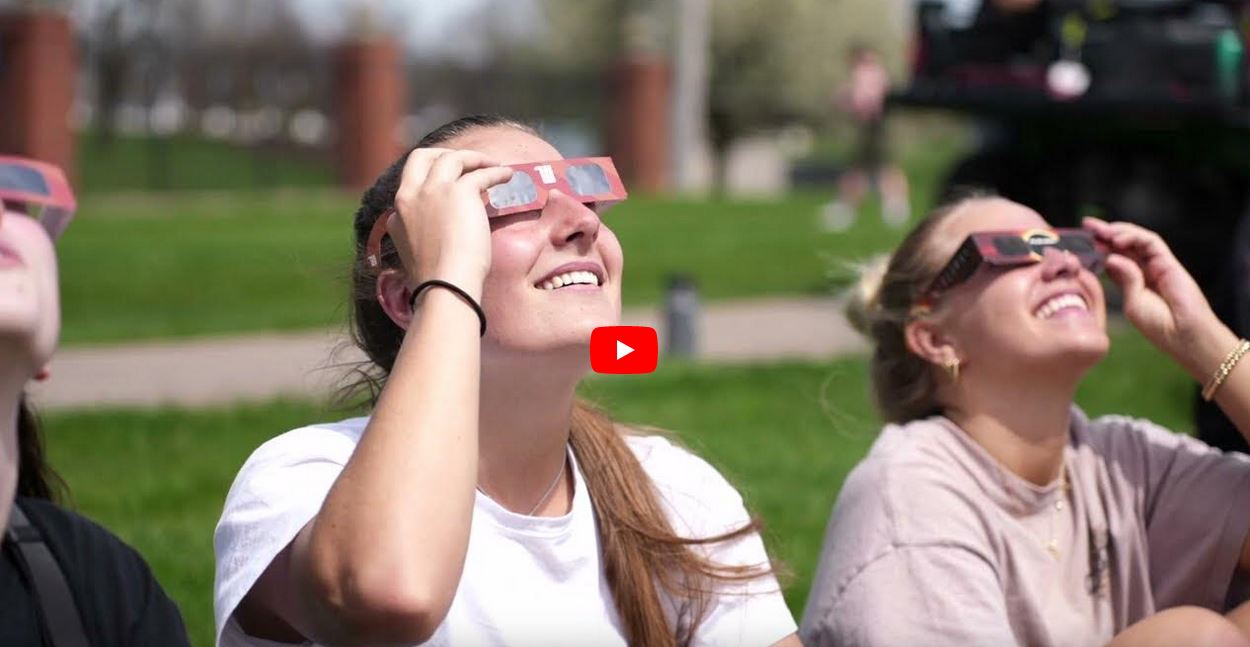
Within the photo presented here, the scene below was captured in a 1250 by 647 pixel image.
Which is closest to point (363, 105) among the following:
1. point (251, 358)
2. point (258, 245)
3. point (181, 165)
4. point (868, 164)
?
point (181, 165)

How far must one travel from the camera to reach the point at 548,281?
2549 millimetres

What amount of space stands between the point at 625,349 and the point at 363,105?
2896 cm

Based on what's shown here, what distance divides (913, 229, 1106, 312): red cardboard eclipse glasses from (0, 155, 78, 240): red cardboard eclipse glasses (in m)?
1.73

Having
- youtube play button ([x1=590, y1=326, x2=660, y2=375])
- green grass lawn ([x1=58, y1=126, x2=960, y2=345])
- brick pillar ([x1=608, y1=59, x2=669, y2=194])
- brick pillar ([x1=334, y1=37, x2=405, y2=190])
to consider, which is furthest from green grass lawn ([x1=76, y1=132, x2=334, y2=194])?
youtube play button ([x1=590, y1=326, x2=660, y2=375])

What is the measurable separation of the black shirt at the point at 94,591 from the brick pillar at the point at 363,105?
2840 centimetres

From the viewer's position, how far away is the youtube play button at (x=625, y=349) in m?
2.38

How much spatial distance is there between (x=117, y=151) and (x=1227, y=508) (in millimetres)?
25346

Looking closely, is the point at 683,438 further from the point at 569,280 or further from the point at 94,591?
the point at 94,591

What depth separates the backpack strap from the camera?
2330mm

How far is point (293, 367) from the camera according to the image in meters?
9.53

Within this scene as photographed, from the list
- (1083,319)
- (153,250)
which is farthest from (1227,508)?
(153,250)

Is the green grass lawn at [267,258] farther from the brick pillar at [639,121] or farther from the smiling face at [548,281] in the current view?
the brick pillar at [639,121]

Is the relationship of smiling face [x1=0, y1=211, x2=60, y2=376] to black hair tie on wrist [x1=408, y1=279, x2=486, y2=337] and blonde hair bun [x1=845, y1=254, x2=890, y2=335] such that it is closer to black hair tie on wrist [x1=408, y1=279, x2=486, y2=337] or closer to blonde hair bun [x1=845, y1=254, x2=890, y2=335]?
black hair tie on wrist [x1=408, y1=279, x2=486, y2=337]

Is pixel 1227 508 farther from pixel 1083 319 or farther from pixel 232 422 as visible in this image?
pixel 232 422
